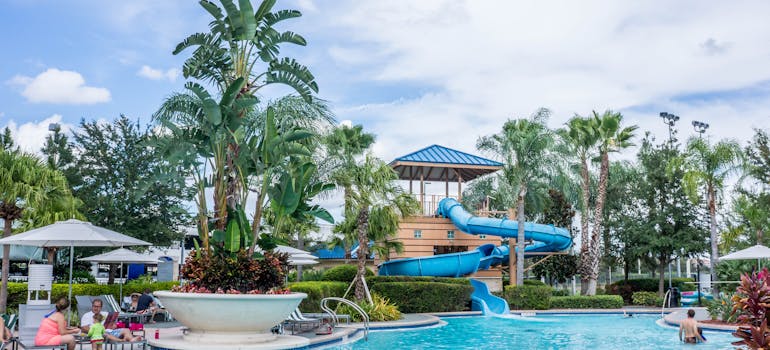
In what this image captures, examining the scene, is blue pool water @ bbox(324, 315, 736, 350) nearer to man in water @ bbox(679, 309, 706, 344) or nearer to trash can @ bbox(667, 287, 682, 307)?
man in water @ bbox(679, 309, 706, 344)

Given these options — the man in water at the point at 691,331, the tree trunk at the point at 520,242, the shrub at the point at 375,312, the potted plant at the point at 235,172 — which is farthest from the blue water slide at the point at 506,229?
the potted plant at the point at 235,172

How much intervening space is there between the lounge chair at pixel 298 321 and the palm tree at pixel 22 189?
7.68 m

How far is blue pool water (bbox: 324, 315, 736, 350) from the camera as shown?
1591 cm

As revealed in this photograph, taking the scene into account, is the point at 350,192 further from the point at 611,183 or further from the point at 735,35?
the point at 611,183

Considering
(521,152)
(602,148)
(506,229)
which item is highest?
(602,148)

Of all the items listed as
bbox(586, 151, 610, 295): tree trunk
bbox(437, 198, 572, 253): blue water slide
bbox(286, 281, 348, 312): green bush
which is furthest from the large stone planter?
bbox(586, 151, 610, 295): tree trunk

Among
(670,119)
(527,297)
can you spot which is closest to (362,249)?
(527,297)

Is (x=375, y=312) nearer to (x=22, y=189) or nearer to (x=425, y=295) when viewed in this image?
(x=425, y=295)

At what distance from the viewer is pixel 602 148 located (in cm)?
3080

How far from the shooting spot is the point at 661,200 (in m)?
33.8

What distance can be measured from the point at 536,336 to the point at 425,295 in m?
7.23

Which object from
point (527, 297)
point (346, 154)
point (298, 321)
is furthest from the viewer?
point (527, 297)

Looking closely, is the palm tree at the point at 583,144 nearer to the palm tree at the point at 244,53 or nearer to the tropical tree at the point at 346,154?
the tropical tree at the point at 346,154

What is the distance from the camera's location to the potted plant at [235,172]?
1050 centimetres
